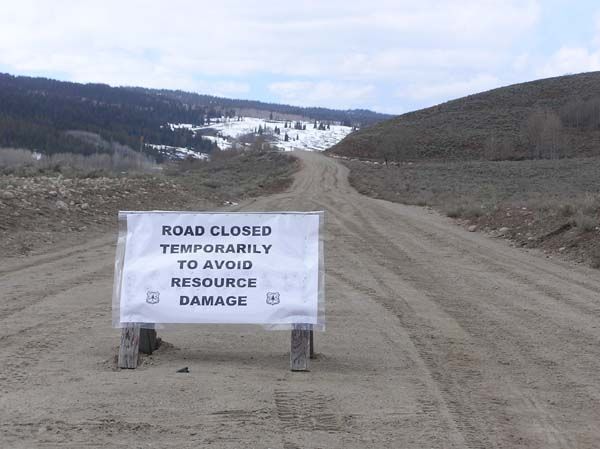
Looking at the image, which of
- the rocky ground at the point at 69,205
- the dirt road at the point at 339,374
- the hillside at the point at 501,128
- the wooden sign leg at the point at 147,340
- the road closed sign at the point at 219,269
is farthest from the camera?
the hillside at the point at 501,128

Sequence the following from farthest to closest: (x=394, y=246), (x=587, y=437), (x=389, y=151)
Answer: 1. (x=389, y=151)
2. (x=394, y=246)
3. (x=587, y=437)

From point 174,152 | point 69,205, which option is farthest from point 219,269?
point 174,152

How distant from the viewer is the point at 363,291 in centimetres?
949

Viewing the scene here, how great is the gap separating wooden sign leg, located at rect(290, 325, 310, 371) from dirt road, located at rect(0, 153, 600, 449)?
114 millimetres

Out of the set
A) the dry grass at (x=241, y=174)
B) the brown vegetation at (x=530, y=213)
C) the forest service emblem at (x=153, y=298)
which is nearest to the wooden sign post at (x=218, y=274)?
the forest service emblem at (x=153, y=298)

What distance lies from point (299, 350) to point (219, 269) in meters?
0.93

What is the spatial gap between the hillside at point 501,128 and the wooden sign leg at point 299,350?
266 ft

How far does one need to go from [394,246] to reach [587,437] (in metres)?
9.78

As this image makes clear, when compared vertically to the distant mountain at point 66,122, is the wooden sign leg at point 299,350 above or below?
below

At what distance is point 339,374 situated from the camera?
571 centimetres

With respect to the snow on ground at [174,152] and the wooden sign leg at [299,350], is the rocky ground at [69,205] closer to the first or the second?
the wooden sign leg at [299,350]

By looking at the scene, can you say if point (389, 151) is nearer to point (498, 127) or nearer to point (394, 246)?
point (498, 127)

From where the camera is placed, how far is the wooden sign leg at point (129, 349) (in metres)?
5.69

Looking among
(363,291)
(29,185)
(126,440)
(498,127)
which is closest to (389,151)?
(498,127)
